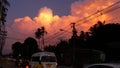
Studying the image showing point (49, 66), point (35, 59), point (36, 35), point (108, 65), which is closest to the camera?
point (108, 65)

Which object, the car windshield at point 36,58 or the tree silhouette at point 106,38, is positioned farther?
the tree silhouette at point 106,38

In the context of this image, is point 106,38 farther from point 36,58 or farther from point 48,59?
point 48,59

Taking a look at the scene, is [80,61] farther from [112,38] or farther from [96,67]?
[96,67]

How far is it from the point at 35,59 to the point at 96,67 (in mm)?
24070

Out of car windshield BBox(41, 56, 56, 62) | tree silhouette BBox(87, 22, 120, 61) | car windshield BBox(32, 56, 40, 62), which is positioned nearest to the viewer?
car windshield BBox(41, 56, 56, 62)

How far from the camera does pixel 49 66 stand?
3422 cm

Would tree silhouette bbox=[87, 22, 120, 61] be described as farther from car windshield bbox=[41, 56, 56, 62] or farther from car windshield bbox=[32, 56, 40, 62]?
car windshield bbox=[41, 56, 56, 62]

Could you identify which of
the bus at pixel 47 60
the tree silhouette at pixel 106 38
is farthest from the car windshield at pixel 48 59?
the tree silhouette at pixel 106 38

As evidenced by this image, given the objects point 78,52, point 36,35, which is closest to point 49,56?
point 78,52

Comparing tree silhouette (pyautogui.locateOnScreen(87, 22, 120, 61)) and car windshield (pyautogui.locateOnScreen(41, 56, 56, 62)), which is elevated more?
tree silhouette (pyautogui.locateOnScreen(87, 22, 120, 61))

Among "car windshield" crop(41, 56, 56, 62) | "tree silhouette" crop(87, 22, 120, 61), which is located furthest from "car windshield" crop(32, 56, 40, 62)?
"tree silhouette" crop(87, 22, 120, 61)

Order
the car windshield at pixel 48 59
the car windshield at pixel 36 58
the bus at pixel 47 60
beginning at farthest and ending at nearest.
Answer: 1. the car windshield at pixel 36 58
2. the car windshield at pixel 48 59
3. the bus at pixel 47 60

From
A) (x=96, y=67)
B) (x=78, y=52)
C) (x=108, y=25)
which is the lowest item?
(x=96, y=67)

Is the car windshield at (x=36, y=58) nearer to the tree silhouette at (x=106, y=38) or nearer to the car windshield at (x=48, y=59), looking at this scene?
the car windshield at (x=48, y=59)
